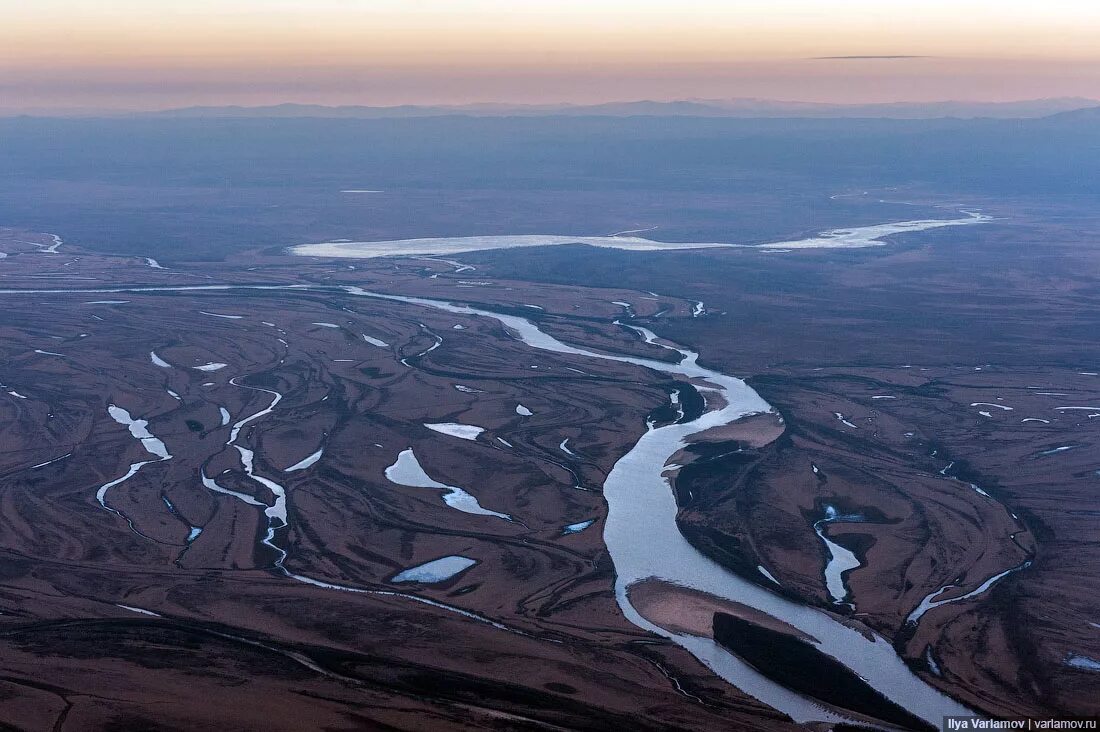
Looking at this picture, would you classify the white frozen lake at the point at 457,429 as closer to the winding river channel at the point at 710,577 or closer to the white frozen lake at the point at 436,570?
the winding river channel at the point at 710,577

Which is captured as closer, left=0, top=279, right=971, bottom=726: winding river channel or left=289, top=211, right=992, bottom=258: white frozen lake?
left=0, top=279, right=971, bottom=726: winding river channel

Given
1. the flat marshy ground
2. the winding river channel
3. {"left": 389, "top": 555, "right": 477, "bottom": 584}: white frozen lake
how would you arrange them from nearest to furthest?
the winding river channel → the flat marshy ground → {"left": 389, "top": 555, "right": 477, "bottom": 584}: white frozen lake

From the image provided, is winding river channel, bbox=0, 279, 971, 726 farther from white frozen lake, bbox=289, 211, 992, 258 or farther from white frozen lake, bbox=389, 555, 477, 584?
white frozen lake, bbox=289, 211, 992, 258

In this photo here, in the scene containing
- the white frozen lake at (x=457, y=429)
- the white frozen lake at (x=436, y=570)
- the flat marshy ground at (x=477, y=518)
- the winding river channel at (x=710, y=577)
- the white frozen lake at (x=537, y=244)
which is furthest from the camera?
the white frozen lake at (x=537, y=244)

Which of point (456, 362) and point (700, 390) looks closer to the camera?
point (700, 390)

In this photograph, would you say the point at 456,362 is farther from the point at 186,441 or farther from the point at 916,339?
the point at 916,339

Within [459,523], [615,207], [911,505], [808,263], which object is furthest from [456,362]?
[615,207]

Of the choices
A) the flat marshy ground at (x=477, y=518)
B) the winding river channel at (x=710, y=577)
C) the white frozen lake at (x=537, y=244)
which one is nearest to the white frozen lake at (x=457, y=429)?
the flat marshy ground at (x=477, y=518)

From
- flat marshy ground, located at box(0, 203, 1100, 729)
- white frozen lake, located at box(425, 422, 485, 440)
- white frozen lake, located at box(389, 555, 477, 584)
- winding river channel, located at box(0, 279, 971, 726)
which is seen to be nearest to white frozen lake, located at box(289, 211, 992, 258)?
flat marshy ground, located at box(0, 203, 1100, 729)
